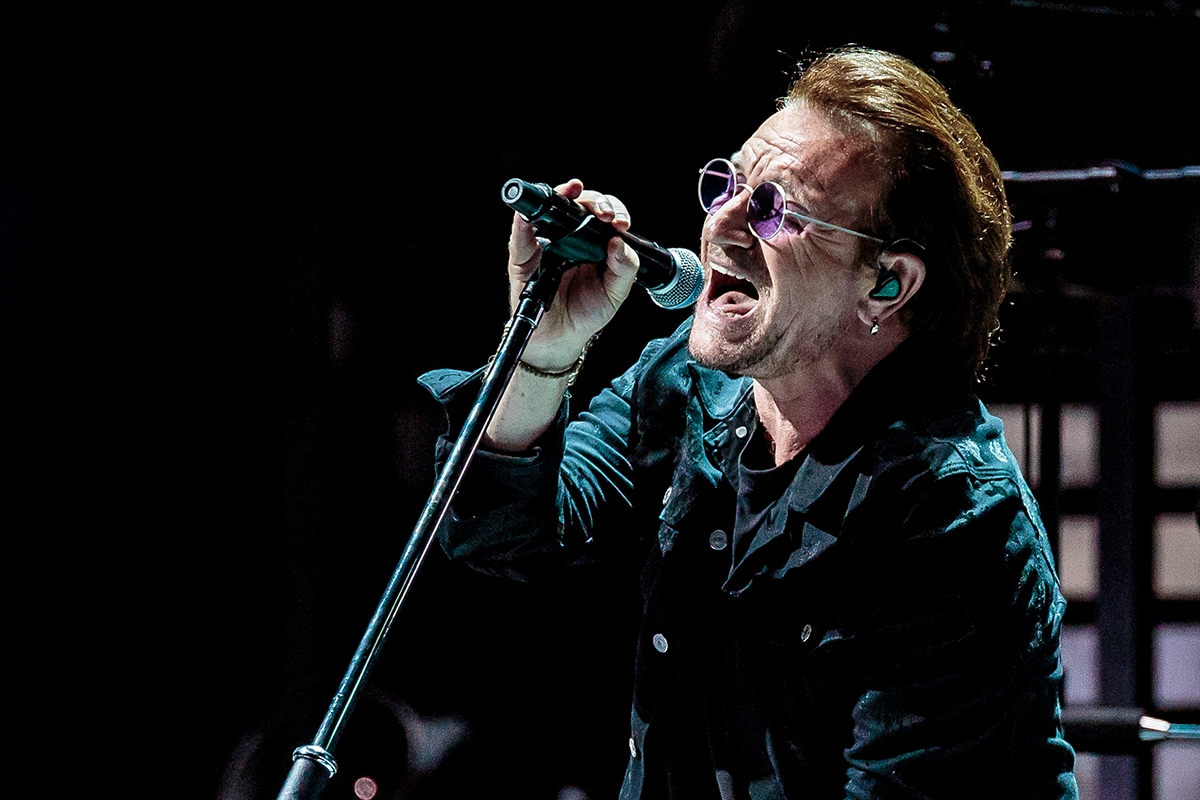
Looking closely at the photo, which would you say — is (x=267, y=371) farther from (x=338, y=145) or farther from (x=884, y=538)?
(x=884, y=538)

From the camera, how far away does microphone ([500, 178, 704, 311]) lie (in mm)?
1353

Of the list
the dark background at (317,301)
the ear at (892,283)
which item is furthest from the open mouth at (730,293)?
the dark background at (317,301)

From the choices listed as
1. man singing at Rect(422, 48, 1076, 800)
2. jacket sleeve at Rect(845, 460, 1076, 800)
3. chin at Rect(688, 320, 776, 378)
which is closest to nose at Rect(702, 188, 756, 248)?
man singing at Rect(422, 48, 1076, 800)

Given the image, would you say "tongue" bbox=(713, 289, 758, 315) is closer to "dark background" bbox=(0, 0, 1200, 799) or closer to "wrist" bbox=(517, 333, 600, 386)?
"wrist" bbox=(517, 333, 600, 386)

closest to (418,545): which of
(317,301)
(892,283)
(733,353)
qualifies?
(733,353)

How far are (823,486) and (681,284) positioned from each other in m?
0.32

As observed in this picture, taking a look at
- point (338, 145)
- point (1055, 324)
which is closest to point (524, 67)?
point (338, 145)

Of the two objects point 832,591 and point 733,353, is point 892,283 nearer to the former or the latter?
point 733,353

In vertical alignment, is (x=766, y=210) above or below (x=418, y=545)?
above

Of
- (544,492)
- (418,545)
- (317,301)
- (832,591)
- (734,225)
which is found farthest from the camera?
(317,301)

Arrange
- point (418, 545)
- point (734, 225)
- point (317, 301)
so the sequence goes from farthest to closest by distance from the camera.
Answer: point (317, 301), point (734, 225), point (418, 545)

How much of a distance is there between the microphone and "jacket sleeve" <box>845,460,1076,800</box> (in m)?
0.39

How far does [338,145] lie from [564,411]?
5.26 ft

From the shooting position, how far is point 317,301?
3125 millimetres
